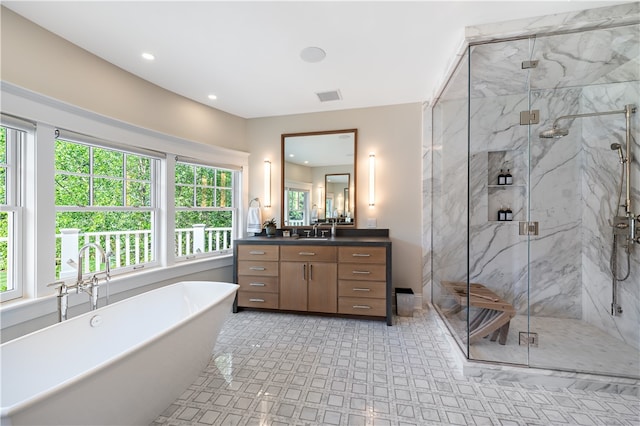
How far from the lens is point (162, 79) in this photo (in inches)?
107

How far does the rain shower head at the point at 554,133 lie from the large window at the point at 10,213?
4423 mm

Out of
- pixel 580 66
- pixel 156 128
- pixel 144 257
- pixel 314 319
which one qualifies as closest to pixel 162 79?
pixel 156 128

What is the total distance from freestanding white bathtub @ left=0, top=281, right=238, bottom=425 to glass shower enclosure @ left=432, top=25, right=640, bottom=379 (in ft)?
6.87

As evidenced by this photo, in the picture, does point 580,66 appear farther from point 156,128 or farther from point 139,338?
point 139,338

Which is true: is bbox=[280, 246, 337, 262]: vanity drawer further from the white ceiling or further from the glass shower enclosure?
the white ceiling

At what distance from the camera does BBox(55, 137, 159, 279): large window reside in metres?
2.22

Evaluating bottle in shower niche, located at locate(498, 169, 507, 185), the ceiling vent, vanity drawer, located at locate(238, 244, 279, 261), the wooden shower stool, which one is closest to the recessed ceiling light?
the ceiling vent

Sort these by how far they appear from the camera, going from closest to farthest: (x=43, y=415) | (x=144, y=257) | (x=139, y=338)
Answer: (x=43, y=415)
(x=139, y=338)
(x=144, y=257)

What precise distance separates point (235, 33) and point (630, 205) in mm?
3612

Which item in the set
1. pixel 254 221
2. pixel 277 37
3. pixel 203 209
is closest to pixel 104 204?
pixel 203 209

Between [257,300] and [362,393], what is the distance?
178 centimetres

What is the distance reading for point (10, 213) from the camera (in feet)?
6.19

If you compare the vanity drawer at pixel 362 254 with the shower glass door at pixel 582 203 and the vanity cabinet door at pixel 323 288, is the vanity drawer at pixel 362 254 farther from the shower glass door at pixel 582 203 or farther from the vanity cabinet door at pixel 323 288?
the shower glass door at pixel 582 203

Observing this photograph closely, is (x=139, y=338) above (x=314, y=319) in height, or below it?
above
